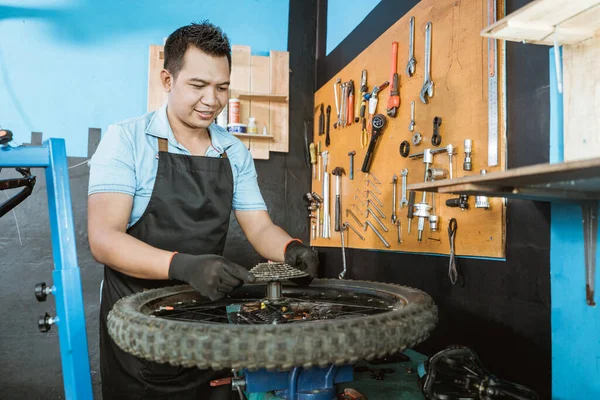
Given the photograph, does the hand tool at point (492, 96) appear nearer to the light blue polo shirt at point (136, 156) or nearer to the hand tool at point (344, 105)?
the light blue polo shirt at point (136, 156)

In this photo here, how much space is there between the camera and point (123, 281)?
143 cm

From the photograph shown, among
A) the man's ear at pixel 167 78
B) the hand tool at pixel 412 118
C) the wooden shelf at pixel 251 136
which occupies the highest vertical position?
the wooden shelf at pixel 251 136

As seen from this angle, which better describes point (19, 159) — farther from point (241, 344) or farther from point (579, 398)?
point (579, 398)

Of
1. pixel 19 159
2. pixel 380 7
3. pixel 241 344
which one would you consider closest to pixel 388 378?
pixel 241 344

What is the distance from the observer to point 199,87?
1.47 m

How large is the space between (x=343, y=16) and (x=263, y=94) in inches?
28.0

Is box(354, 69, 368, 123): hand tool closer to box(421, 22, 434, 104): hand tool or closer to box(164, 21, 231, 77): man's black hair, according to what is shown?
box(421, 22, 434, 104): hand tool

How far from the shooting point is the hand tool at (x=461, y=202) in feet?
4.78

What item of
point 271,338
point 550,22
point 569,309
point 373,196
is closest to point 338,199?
point 373,196

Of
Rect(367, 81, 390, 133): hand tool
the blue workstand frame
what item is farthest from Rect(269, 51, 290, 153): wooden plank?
the blue workstand frame

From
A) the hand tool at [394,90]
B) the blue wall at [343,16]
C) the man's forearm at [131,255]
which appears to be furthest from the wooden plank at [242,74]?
the man's forearm at [131,255]

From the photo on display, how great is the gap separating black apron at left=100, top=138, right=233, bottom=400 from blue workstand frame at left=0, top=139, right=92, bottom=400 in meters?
0.30

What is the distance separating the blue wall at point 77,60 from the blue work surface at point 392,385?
2.28 m

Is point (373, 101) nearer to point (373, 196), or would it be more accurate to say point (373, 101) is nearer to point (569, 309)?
point (373, 196)
